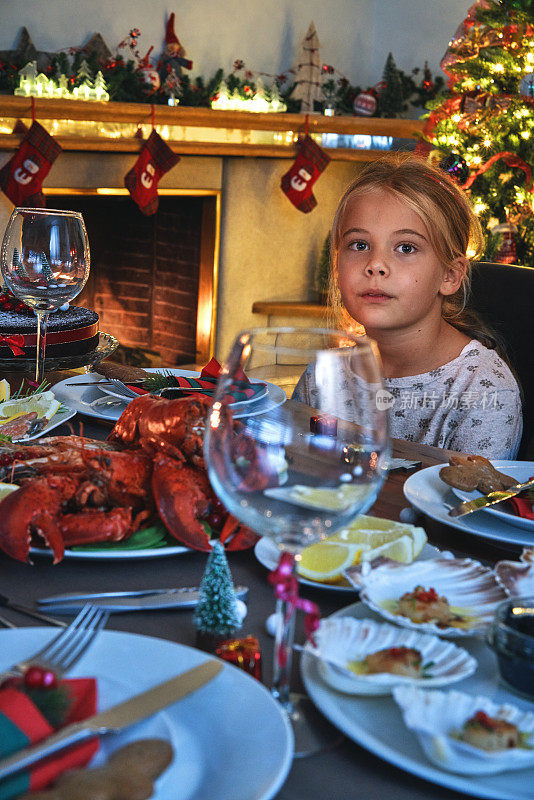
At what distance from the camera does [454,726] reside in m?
0.44

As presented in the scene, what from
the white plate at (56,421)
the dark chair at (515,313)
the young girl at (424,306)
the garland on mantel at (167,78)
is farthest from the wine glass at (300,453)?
the garland on mantel at (167,78)

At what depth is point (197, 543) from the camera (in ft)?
2.25

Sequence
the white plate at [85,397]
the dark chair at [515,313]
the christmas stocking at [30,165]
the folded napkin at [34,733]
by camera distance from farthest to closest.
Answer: the christmas stocking at [30,165], the dark chair at [515,313], the white plate at [85,397], the folded napkin at [34,733]

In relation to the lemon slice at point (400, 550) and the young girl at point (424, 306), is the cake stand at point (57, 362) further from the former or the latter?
the lemon slice at point (400, 550)

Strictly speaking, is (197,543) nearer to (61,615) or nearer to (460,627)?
(61,615)

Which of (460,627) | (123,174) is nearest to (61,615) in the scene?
(460,627)

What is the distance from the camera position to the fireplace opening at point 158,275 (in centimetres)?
456

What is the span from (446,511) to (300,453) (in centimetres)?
35

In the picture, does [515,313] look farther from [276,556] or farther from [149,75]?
[149,75]

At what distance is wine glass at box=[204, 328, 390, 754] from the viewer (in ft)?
1.58

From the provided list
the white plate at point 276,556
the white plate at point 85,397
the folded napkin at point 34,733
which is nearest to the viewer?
the folded napkin at point 34,733

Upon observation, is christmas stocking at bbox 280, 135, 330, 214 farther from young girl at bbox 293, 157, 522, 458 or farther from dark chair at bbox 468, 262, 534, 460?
dark chair at bbox 468, 262, 534, 460

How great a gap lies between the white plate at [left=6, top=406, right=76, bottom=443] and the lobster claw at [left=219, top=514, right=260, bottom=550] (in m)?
0.30

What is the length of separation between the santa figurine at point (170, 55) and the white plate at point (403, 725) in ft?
12.9
